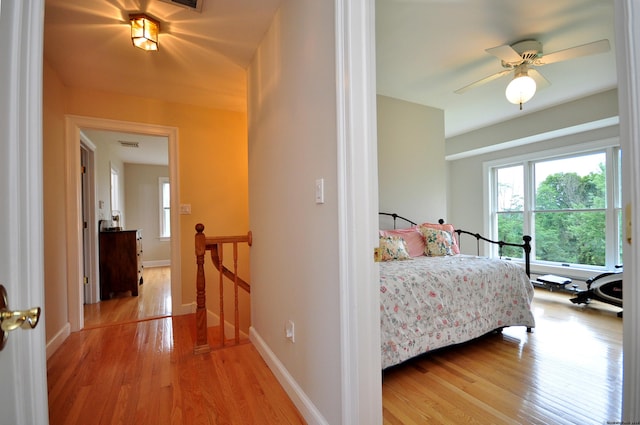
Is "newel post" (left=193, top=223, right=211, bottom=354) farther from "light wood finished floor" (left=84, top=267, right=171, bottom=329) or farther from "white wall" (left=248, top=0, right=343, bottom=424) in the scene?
"light wood finished floor" (left=84, top=267, right=171, bottom=329)

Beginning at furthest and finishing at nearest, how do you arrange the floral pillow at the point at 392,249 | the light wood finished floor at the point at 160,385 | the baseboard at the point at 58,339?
the floral pillow at the point at 392,249
the baseboard at the point at 58,339
the light wood finished floor at the point at 160,385

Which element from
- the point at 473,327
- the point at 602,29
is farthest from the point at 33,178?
the point at 602,29

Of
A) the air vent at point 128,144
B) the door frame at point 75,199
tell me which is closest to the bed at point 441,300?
Result: the door frame at point 75,199

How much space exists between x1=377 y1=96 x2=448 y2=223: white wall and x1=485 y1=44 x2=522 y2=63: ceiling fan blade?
1.40m

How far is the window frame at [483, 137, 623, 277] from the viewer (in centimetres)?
366

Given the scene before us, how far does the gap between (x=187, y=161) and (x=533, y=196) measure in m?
5.08

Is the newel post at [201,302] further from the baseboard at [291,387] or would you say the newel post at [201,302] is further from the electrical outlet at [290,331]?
the electrical outlet at [290,331]

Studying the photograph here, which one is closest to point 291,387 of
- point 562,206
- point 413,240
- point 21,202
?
point 21,202

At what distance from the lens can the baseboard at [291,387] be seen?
1392mm

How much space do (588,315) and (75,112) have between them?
18.8 feet

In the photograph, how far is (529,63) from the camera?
2395 mm

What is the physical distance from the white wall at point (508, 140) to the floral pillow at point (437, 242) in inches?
92.0

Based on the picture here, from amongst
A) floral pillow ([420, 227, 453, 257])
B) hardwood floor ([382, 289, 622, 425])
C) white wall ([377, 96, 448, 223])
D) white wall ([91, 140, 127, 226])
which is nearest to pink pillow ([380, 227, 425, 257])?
floral pillow ([420, 227, 453, 257])

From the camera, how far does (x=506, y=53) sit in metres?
2.21
